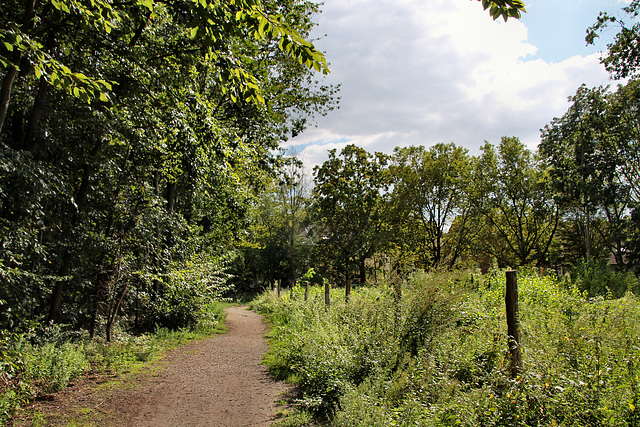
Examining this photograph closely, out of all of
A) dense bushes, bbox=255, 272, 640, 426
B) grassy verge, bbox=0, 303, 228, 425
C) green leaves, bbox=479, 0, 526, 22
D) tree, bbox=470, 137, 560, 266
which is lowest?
grassy verge, bbox=0, 303, 228, 425

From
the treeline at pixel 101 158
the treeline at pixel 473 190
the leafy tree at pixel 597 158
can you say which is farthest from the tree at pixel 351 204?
the treeline at pixel 101 158

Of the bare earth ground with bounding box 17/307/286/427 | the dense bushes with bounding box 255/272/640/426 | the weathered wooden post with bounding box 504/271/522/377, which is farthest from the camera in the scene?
the bare earth ground with bounding box 17/307/286/427

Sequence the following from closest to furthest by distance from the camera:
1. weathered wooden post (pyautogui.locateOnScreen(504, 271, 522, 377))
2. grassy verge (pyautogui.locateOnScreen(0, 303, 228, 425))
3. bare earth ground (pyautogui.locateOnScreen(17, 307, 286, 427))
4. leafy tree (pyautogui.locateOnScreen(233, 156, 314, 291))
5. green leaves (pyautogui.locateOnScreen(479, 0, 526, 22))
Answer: green leaves (pyautogui.locateOnScreen(479, 0, 526, 22)) < weathered wooden post (pyautogui.locateOnScreen(504, 271, 522, 377)) < grassy verge (pyautogui.locateOnScreen(0, 303, 228, 425)) < bare earth ground (pyautogui.locateOnScreen(17, 307, 286, 427)) < leafy tree (pyautogui.locateOnScreen(233, 156, 314, 291))

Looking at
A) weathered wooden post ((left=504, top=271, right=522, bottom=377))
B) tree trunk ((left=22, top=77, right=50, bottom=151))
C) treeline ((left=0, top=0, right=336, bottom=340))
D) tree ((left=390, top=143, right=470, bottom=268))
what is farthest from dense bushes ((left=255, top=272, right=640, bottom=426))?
tree ((left=390, top=143, right=470, bottom=268))

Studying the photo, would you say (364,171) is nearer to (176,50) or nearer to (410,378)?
(176,50)

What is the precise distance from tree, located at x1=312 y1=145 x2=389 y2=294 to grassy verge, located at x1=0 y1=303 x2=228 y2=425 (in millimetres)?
20068

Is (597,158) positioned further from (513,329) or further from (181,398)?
(181,398)

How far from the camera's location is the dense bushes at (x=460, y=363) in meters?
3.36

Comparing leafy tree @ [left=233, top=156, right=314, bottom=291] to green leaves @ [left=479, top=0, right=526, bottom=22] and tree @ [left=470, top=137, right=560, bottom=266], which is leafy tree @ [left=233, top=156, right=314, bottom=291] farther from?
green leaves @ [left=479, top=0, right=526, bottom=22]

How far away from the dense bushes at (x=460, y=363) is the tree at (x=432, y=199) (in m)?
19.8

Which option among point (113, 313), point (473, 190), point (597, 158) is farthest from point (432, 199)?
point (113, 313)

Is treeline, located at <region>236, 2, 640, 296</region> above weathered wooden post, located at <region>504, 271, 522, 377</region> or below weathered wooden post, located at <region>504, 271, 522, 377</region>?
above

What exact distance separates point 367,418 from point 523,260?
3012 cm

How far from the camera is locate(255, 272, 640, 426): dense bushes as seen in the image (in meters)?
3.36
